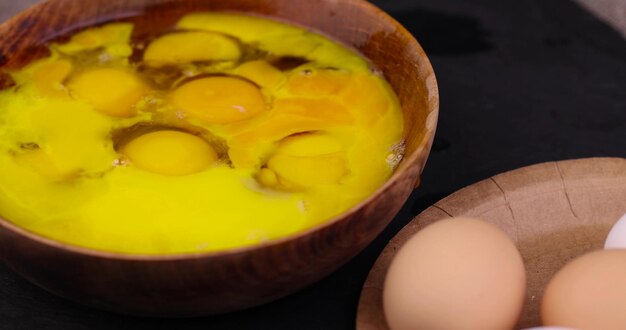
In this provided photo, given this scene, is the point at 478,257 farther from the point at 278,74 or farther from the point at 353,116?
the point at 278,74

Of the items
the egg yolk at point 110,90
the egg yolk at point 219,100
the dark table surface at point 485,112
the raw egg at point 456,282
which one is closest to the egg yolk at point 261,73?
the egg yolk at point 219,100

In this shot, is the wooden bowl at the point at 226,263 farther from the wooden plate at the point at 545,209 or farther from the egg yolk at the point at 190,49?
the egg yolk at the point at 190,49

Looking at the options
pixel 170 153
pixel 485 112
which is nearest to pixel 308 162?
pixel 170 153

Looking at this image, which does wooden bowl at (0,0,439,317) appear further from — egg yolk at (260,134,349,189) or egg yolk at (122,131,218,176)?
egg yolk at (122,131,218,176)

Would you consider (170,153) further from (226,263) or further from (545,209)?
(545,209)

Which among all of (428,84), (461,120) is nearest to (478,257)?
(428,84)

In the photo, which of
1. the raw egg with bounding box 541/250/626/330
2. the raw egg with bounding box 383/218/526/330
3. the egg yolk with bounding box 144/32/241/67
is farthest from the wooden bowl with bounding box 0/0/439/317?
the egg yolk with bounding box 144/32/241/67
